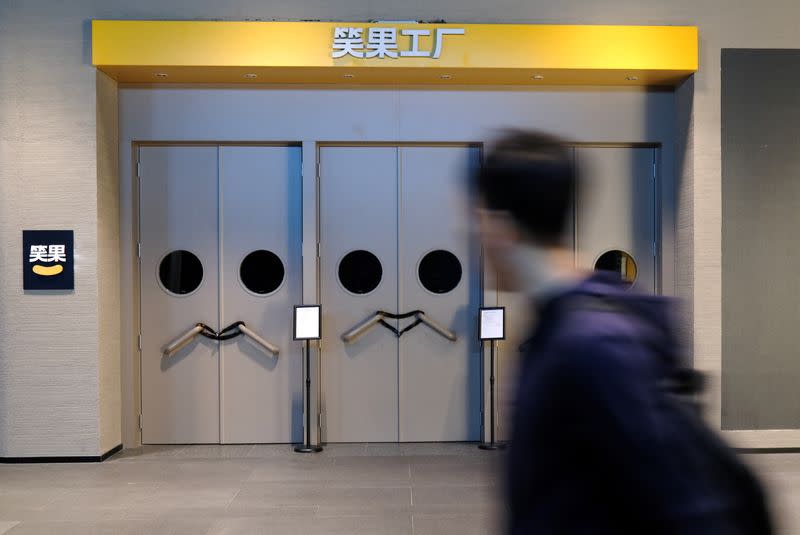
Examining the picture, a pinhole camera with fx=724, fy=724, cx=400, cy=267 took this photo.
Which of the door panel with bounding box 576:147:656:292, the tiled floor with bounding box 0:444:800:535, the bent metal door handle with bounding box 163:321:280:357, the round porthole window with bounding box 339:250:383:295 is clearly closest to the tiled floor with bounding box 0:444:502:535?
the tiled floor with bounding box 0:444:800:535

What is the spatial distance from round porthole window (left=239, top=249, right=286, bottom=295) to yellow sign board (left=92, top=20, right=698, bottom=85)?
68.3 inches

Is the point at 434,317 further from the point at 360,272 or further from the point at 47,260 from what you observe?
the point at 47,260

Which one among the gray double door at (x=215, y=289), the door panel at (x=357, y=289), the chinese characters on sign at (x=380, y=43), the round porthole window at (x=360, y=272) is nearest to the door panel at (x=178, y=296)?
the gray double door at (x=215, y=289)

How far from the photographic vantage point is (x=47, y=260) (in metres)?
6.33

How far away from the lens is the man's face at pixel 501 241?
4.10 feet

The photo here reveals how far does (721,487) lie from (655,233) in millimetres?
6422

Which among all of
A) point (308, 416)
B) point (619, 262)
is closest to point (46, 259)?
point (308, 416)

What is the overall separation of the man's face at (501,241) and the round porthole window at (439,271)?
5.79 meters

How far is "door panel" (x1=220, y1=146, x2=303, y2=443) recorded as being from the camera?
23.0 feet

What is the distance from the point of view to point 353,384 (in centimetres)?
705

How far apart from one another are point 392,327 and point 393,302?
0.80 feet

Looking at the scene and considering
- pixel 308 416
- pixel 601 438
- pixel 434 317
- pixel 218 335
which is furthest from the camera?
pixel 434 317

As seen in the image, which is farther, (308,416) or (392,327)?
(392,327)

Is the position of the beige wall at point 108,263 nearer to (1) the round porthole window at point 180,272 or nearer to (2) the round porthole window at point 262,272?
(1) the round porthole window at point 180,272
